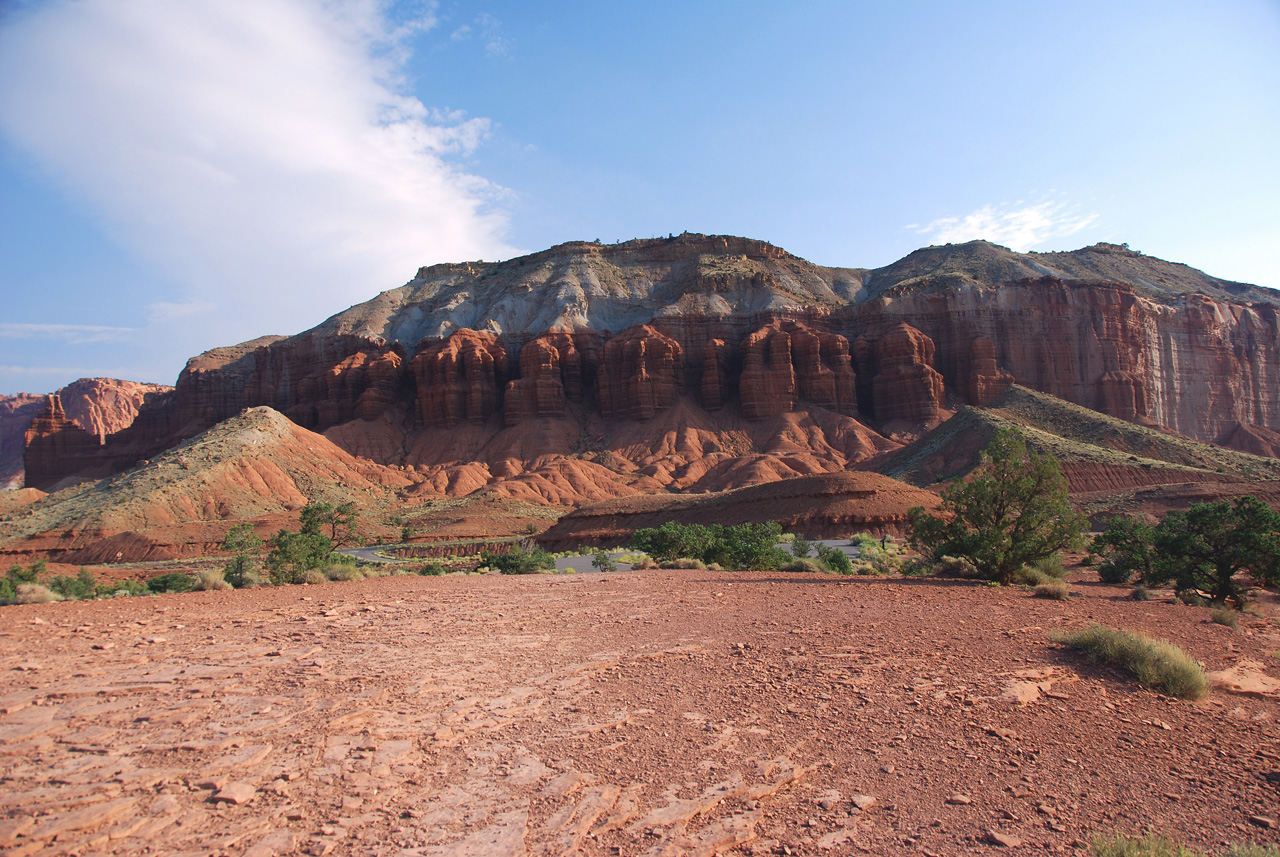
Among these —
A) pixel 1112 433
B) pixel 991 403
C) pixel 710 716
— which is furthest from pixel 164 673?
pixel 991 403

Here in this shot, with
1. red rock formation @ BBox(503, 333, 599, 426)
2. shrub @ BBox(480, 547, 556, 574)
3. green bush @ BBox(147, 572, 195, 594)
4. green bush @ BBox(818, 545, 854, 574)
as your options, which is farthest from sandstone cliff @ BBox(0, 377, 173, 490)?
green bush @ BBox(818, 545, 854, 574)

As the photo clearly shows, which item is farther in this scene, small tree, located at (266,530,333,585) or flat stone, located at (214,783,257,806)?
small tree, located at (266,530,333,585)


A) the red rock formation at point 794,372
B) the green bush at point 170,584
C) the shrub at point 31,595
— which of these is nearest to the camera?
the shrub at point 31,595

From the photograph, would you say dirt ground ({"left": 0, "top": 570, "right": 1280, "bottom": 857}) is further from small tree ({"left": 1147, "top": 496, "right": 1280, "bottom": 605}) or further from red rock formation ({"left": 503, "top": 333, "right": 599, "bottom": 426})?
red rock formation ({"left": 503, "top": 333, "right": 599, "bottom": 426})

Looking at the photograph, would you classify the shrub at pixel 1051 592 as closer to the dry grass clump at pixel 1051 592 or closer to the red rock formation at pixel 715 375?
the dry grass clump at pixel 1051 592

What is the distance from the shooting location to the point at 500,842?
465 cm

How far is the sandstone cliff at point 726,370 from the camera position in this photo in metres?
78.5

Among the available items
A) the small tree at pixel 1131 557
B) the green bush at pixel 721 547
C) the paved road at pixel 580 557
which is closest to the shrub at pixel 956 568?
the small tree at pixel 1131 557

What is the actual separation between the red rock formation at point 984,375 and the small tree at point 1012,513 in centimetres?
6414

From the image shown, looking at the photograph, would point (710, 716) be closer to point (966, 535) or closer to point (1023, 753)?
point (1023, 753)

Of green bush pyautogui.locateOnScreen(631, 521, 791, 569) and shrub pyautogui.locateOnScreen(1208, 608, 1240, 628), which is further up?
shrub pyautogui.locateOnScreen(1208, 608, 1240, 628)

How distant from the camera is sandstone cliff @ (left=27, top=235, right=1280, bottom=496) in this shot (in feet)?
258

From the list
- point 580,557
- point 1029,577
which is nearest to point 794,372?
point 580,557

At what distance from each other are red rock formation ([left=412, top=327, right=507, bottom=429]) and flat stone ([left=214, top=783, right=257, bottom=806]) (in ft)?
269
